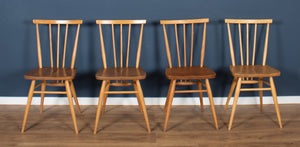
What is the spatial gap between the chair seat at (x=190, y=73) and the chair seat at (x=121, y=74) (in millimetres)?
203

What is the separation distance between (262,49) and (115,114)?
4.47ft

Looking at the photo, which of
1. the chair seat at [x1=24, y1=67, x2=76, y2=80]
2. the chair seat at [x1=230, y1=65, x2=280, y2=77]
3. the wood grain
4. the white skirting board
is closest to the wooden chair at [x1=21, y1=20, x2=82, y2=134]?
the chair seat at [x1=24, y1=67, x2=76, y2=80]

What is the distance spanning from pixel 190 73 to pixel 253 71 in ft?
1.48

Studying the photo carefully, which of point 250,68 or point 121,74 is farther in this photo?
point 250,68

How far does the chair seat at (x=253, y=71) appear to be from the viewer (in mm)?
2045

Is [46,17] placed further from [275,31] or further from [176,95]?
[275,31]

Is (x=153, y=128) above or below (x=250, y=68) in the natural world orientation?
below

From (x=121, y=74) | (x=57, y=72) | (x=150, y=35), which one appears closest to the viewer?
(x=121, y=74)

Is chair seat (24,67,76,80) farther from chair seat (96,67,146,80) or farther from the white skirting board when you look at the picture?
the white skirting board

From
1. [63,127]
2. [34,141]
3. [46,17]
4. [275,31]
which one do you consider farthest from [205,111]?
[46,17]

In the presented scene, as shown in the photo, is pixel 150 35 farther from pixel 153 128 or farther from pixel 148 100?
pixel 153 128

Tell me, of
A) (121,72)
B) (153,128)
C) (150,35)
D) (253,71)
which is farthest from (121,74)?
(253,71)

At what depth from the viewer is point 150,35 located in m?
2.54

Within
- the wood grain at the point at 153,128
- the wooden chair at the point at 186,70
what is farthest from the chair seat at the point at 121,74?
the wood grain at the point at 153,128
